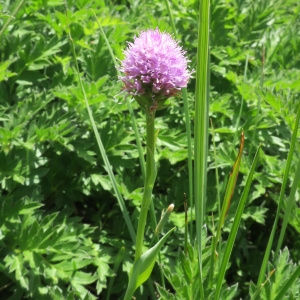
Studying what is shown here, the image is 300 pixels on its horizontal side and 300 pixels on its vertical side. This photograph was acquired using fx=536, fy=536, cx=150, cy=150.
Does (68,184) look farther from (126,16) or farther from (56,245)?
(126,16)

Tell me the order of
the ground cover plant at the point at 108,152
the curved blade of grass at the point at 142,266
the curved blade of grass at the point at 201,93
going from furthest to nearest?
the ground cover plant at the point at 108,152 → the curved blade of grass at the point at 142,266 → the curved blade of grass at the point at 201,93

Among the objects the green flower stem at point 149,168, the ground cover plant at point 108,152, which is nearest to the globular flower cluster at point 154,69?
the green flower stem at point 149,168

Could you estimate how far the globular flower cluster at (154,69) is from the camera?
1.10m

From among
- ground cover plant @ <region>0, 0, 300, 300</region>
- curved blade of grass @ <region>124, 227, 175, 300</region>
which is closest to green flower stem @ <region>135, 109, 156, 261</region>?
curved blade of grass @ <region>124, 227, 175, 300</region>

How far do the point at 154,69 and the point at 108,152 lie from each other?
1.00 meters

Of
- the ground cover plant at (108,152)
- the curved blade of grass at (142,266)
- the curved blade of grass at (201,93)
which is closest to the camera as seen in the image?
the curved blade of grass at (201,93)

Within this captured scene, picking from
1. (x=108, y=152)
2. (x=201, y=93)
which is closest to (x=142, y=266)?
(x=201, y=93)

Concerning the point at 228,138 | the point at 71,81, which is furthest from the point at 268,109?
the point at 71,81

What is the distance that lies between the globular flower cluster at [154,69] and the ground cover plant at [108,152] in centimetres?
51

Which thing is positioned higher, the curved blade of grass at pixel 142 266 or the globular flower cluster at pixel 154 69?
the globular flower cluster at pixel 154 69

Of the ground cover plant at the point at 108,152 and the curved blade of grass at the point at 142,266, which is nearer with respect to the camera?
the curved blade of grass at the point at 142,266

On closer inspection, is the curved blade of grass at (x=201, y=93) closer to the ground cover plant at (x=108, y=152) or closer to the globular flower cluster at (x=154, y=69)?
the globular flower cluster at (x=154, y=69)

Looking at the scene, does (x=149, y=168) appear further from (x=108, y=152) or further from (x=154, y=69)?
(x=108, y=152)

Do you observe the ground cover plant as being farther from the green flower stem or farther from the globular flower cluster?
the globular flower cluster
